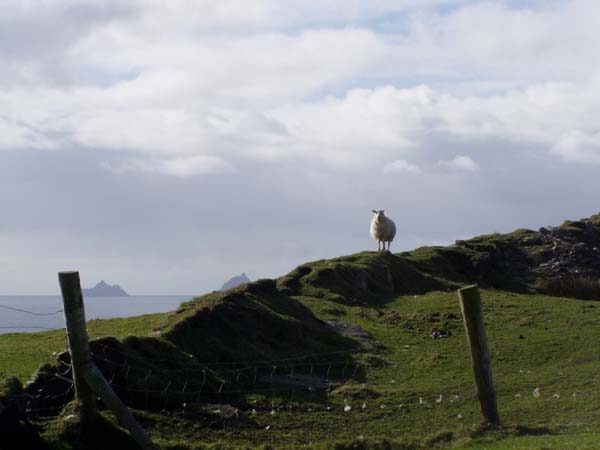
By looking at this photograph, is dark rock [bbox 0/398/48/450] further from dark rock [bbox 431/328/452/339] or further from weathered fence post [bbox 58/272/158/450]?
dark rock [bbox 431/328/452/339]

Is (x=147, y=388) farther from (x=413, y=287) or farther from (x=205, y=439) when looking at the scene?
(x=413, y=287)

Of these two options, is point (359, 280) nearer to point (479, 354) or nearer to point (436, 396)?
point (436, 396)

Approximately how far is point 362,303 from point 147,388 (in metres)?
22.4

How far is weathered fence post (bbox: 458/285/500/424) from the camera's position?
1550 cm

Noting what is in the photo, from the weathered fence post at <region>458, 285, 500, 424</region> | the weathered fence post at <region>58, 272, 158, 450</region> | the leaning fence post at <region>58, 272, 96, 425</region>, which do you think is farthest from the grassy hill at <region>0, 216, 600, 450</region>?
the leaning fence post at <region>58, 272, 96, 425</region>

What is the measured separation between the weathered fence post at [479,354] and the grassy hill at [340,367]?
479mm

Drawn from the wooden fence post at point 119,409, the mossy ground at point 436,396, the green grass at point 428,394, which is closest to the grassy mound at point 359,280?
the green grass at point 428,394

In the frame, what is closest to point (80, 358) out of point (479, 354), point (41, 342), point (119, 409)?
point (119, 409)

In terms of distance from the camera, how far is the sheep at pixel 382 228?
176ft

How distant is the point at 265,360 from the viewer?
24281 millimetres

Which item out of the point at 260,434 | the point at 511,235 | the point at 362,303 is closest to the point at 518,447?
the point at 260,434

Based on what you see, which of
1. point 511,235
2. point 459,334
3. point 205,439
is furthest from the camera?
point 511,235

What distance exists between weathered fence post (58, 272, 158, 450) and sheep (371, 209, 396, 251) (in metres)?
40.4

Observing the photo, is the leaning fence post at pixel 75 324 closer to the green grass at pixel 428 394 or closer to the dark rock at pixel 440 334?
the green grass at pixel 428 394
